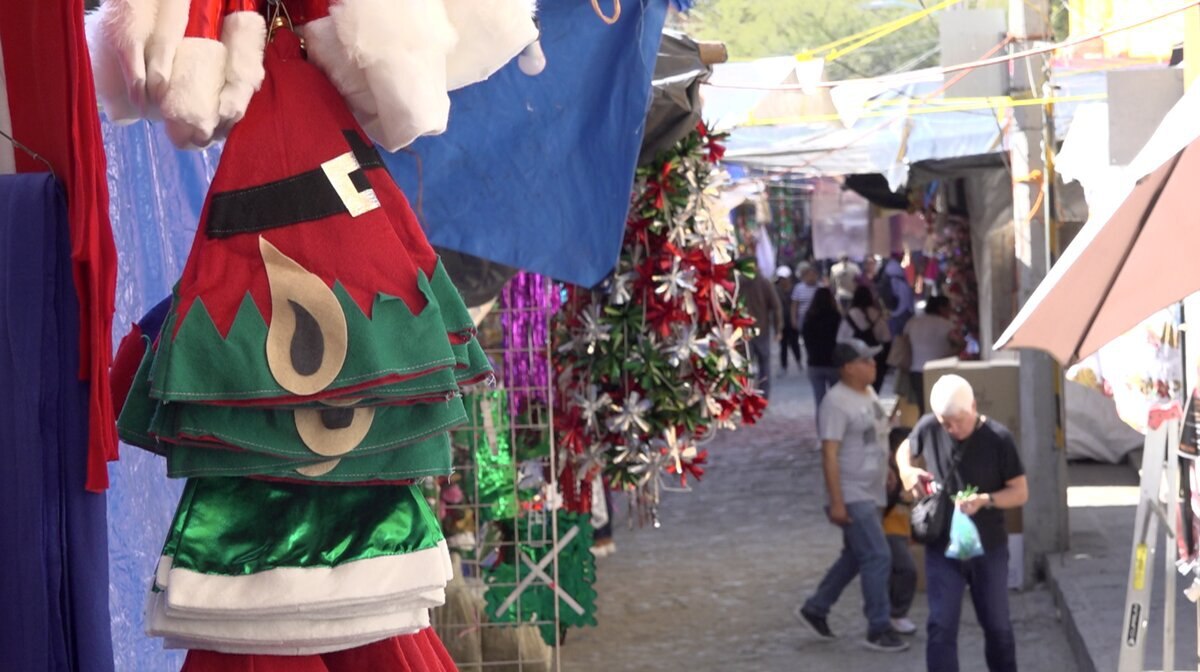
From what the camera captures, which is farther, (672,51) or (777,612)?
(777,612)

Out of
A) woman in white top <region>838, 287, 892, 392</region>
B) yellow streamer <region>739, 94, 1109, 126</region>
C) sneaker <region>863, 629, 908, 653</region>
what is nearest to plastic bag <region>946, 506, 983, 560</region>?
sneaker <region>863, 629, 908, 653</region>

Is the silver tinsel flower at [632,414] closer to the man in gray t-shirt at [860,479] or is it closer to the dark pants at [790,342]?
the man in gray t-shirt at [860,479]

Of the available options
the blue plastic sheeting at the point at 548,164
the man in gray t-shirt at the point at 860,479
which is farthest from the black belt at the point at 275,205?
the man in gray t-shirt at the point at 860,479

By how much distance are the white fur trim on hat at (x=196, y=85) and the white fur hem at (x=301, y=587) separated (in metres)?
0.66

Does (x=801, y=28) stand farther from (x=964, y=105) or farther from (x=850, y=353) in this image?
(x=850, y=353)

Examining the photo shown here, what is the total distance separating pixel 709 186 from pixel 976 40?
723cm

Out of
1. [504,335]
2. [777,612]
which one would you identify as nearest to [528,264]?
[504,335]

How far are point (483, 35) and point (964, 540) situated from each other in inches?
228

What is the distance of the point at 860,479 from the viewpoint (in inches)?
374

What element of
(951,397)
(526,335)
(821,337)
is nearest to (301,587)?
(526,335)

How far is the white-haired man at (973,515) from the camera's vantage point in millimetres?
7910

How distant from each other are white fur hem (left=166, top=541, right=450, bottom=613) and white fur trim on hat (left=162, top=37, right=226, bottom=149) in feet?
2.16

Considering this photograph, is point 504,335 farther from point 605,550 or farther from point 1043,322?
point 605,550

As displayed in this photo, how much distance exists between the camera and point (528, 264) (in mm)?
4645
